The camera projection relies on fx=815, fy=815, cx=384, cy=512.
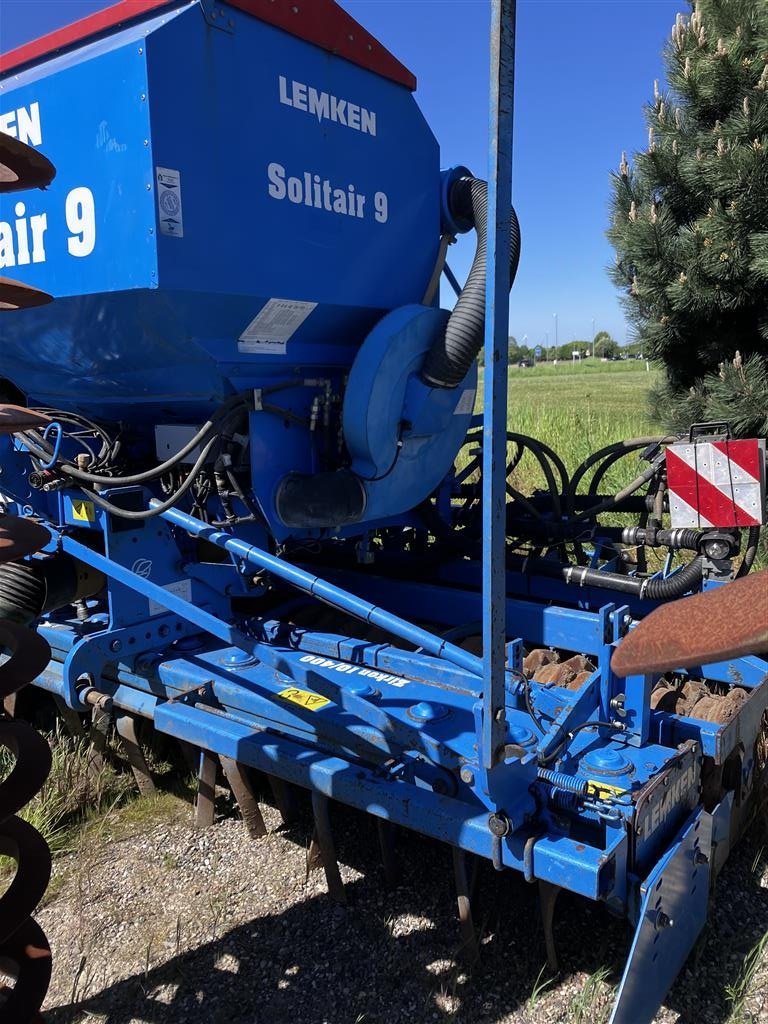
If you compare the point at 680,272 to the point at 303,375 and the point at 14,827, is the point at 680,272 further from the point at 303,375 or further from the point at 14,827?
the point at 14,827

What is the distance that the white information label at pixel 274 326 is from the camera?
2865 mm

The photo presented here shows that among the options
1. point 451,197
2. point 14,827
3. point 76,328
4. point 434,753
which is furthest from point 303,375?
point 14,827

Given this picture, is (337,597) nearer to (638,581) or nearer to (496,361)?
(496,361)

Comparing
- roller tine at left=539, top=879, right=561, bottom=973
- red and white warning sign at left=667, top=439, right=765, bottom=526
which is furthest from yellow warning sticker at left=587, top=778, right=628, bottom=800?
red and white warning sign at left=667, top=439, right=765, bottom=526

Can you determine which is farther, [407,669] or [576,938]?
[407,669]

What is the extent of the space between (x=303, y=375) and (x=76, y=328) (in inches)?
33.3

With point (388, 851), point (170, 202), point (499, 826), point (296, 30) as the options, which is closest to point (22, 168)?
point (170, 202)

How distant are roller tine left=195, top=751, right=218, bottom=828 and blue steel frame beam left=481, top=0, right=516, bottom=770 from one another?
144 centimetres

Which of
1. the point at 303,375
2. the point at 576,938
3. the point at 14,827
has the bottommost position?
the point at 576,938

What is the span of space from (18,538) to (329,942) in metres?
1.54

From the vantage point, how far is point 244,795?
286 centimetres

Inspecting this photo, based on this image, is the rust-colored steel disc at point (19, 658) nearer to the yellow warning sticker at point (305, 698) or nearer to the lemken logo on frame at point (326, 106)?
the yellow warning sticker at point (305, 698)

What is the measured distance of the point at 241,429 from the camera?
3.07m

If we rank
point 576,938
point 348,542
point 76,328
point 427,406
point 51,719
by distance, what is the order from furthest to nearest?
point 348,542, point 51,719, point 427,406, point 76,328, point 576,938
